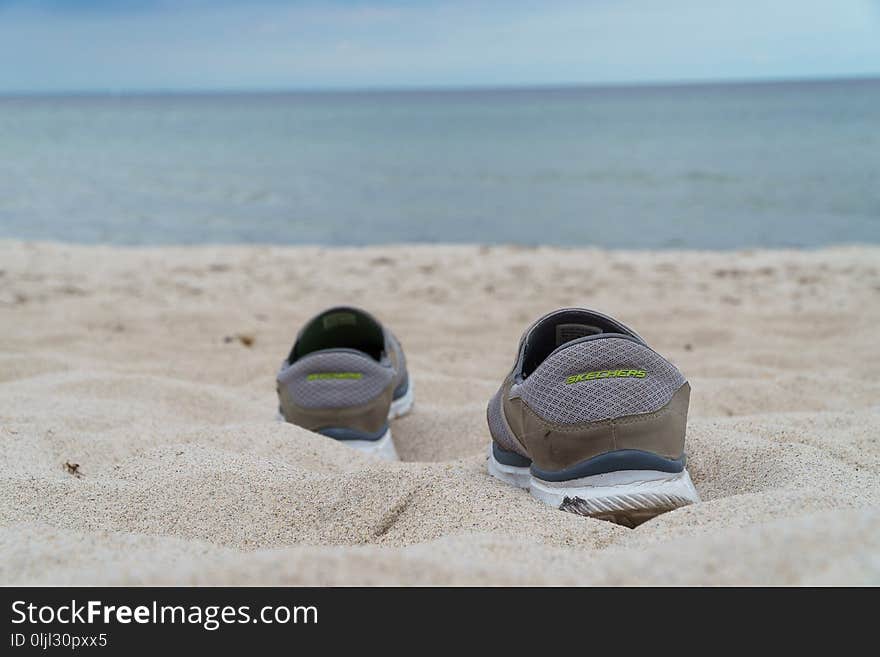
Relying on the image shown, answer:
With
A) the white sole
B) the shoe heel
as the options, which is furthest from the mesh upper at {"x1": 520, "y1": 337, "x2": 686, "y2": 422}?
the white sole

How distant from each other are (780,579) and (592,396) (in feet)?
2.32

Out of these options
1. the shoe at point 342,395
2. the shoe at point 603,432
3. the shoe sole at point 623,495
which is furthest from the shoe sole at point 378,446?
the shoe sole at point 623,495

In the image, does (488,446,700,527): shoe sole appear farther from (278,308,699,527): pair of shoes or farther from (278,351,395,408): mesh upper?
(278,351,395,408): mesh upper

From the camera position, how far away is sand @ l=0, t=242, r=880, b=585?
126cm

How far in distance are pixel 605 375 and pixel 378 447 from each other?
0.97 metres

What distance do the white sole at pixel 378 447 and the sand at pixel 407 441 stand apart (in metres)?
0.11

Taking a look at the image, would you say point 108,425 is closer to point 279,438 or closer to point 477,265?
point 279,438

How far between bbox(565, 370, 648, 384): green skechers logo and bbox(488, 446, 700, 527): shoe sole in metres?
0.23

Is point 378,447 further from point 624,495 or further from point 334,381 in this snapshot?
point 624,495

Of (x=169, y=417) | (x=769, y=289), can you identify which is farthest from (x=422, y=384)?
(x=769, y=289)

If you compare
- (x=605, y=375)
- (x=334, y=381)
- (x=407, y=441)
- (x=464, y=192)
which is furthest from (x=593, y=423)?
(x=464, y=192)

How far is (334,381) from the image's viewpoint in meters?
2.59

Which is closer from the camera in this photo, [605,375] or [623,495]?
[623,495]

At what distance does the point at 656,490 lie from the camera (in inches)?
68.1
